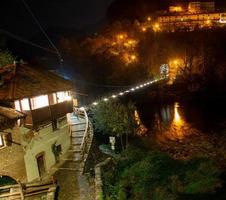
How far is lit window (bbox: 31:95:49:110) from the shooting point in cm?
2133

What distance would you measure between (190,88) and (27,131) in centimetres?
5313

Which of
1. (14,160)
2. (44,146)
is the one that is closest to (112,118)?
(44,146)

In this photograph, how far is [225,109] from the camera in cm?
5066

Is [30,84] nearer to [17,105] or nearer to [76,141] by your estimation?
[17,105]

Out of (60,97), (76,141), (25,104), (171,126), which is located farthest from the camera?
(171,126)

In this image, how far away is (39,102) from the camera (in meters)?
22.2

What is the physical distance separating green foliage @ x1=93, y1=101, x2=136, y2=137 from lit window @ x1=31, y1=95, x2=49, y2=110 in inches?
309

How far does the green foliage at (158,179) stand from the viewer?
17.0 meters

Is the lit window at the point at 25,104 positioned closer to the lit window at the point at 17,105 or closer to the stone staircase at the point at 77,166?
the lit window at the point at 17,105

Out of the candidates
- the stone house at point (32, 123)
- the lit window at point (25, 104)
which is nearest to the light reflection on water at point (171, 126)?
the stone house at point (32, 123)

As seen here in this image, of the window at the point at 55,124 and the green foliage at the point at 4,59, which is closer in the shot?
the window at the point at 55,124

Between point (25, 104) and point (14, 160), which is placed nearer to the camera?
point (14, 160)

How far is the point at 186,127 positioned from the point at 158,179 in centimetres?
2329

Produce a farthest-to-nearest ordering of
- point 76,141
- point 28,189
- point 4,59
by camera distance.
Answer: point 4,59 → point 76,141 → point 28,189
